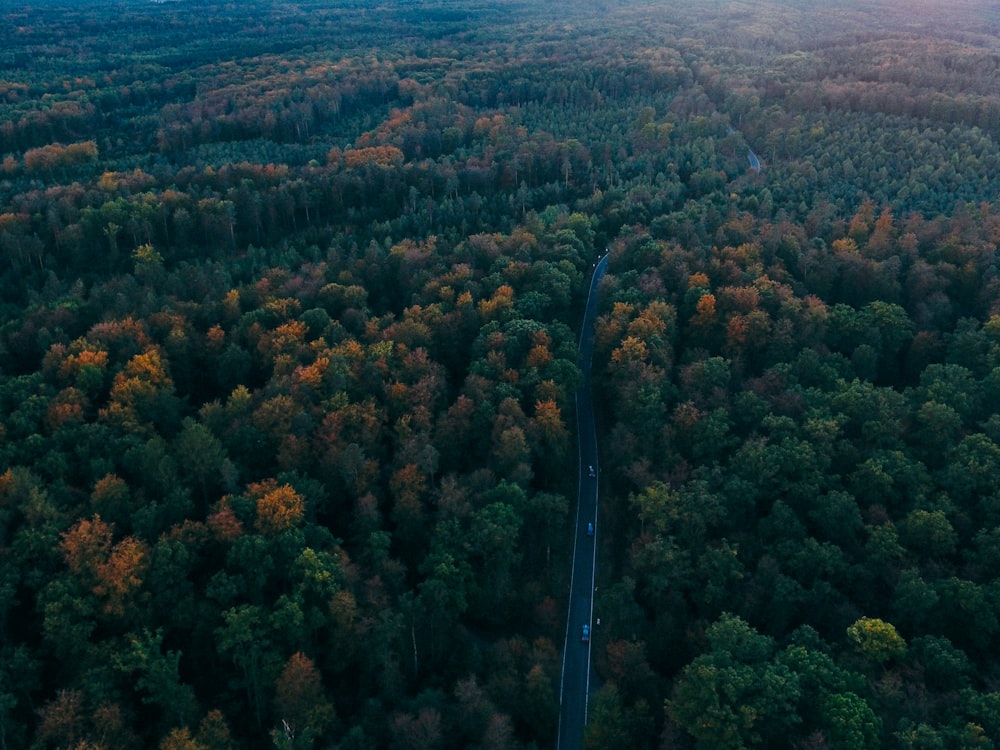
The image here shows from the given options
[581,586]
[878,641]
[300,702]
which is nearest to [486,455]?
[581,586]

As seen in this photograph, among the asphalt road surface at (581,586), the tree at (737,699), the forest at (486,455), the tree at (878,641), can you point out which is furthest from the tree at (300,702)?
the tree at (878,641)

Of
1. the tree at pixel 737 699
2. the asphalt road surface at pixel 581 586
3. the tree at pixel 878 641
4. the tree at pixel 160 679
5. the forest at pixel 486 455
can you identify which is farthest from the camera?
the asphalt road surface at pixel 581 586

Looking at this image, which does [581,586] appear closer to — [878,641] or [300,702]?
[878,641]

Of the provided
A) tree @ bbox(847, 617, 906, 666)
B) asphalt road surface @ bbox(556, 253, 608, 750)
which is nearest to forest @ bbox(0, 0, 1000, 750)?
tree @ bbox(847, 617, 906, 666)

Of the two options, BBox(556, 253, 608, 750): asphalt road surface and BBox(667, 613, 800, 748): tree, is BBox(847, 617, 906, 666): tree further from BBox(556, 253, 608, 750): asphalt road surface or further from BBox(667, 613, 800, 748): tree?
BBox(556, 253, 608, 750): asphalt road surface

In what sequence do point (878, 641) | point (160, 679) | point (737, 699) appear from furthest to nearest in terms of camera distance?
point (878, 641)
point (160, 679)
point (737, 699)

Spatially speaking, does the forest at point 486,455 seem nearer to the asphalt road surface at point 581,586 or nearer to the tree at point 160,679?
the tree at point 160,679
